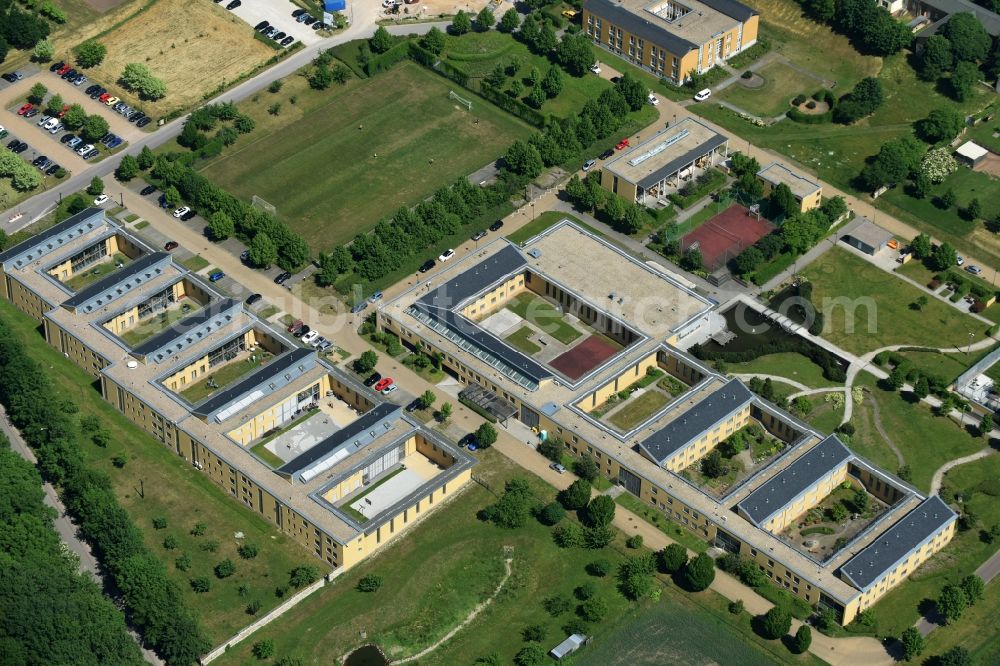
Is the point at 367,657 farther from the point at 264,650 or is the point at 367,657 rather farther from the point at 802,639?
the point at 802,639

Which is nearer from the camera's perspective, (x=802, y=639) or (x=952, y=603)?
(x=802, y=639)

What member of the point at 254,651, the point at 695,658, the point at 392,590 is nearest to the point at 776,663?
the point at 695,658

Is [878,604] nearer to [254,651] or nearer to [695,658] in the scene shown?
[695,658]

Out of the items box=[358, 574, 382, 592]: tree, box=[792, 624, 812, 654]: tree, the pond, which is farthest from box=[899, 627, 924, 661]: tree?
box=[358, 574, 382, 592]: tree

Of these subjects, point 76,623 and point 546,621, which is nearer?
point 76,623

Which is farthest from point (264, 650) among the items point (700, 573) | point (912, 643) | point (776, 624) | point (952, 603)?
point (952, 603)
